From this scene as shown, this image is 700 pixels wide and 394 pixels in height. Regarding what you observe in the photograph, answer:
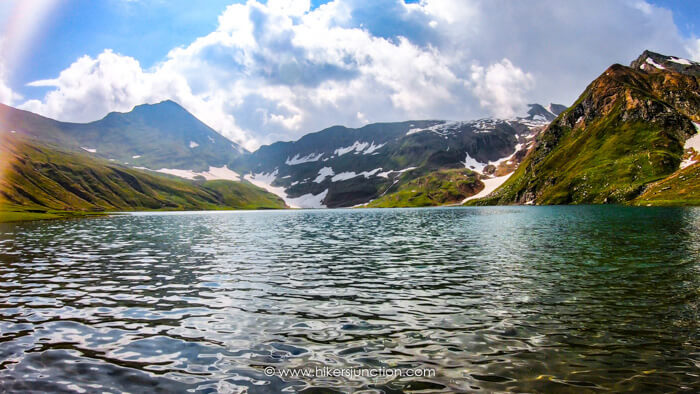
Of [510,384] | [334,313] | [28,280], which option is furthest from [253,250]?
[510,384]

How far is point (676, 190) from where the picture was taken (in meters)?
155

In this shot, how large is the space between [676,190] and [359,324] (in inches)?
7580

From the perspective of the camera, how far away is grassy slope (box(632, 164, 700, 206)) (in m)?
139

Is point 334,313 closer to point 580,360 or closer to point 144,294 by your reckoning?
point 580,360
